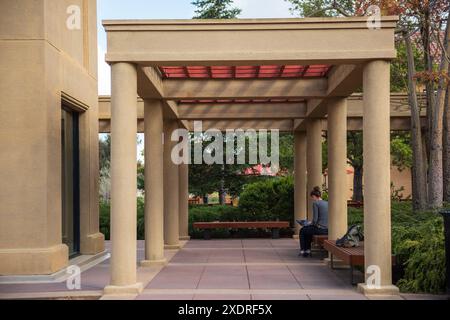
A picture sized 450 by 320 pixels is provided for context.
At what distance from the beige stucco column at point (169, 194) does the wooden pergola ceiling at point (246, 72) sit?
150 inches

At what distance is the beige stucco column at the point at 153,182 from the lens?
1362cm

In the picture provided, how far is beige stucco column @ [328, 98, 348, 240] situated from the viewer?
13945 mm

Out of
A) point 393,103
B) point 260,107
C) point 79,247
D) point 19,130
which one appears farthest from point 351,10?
point 19,130

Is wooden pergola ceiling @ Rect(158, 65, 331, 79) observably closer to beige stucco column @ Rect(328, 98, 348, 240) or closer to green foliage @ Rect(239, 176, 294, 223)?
beige stucco column @ Rect(328, 98, 348, 240)

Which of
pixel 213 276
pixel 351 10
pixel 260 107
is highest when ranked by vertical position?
pixel 351 10

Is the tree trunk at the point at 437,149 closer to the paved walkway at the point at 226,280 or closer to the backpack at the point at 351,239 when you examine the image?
the paved walkway at the point at 226,280

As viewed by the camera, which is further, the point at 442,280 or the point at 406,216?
the point at 406,216

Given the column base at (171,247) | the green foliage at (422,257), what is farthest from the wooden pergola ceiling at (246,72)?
the column base at (171,247)

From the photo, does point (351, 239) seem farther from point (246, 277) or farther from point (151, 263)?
point (151, 263)

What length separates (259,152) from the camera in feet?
114

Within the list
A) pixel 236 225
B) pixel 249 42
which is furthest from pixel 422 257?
pixel 236 225
